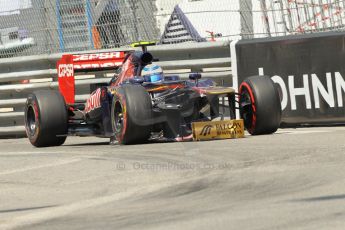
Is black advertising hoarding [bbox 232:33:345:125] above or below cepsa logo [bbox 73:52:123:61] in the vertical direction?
below

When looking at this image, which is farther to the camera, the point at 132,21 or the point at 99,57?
the point at 132,21

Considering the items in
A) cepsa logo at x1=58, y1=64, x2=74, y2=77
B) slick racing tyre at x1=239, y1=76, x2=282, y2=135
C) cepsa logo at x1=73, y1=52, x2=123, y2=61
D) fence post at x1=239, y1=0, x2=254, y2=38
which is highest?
fence post at x1=239, y1=0, x2=254, y2=38

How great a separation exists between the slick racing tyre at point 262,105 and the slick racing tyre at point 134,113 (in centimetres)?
149

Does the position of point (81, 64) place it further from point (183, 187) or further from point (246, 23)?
point (183, 187)

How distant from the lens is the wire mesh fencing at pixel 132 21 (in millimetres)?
15094

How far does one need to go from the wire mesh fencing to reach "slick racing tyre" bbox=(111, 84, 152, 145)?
14.3 ft

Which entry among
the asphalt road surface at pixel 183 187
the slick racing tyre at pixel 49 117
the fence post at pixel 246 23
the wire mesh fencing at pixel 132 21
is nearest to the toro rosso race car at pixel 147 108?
the slick racing tyre at pixel 49 117

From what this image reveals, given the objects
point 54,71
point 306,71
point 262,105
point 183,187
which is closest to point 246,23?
point 306,71

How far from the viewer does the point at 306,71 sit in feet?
44.4

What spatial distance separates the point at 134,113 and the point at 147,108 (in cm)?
17

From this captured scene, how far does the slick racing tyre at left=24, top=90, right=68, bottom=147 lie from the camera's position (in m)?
12.0

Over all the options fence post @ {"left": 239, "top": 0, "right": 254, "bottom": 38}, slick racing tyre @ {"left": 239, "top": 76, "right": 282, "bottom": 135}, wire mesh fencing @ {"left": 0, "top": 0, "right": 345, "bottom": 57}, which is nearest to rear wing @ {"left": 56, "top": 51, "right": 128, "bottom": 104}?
slick racing tyre @ {"left": 239, "top": 76, "right": 282, "bottom": 135}

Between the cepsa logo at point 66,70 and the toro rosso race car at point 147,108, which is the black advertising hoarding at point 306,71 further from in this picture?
the cepsa logo at point 66,70

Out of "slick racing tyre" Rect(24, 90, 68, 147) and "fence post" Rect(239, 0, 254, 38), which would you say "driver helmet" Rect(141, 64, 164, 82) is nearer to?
"slick racing tyre" Rect(24, 90, 68, 147)
